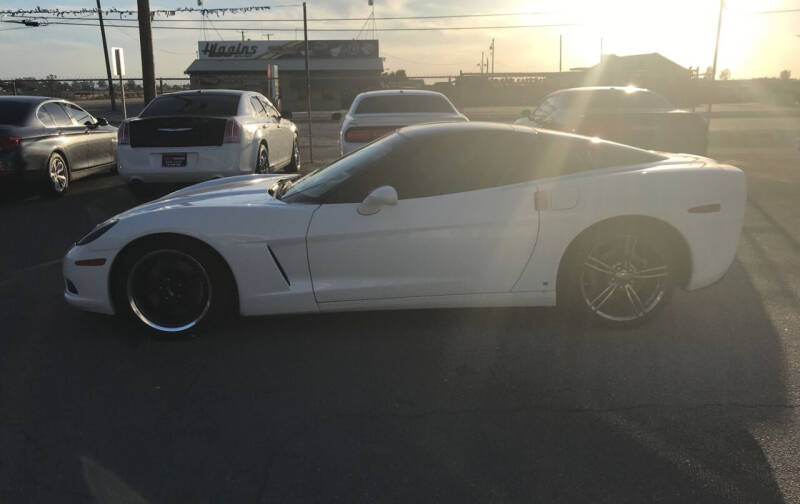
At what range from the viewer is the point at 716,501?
8.04 ft

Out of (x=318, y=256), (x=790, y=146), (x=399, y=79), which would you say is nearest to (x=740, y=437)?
(x=318, y=256)

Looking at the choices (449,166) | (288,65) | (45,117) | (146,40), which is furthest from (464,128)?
(288,65)

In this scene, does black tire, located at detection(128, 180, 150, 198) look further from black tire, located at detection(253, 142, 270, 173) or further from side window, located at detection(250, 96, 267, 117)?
side window, located at detection(250, 96, 267, 117)

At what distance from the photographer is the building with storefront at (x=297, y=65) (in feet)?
Result: 155

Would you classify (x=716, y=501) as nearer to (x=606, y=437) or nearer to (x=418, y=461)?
(x=606, y=437)

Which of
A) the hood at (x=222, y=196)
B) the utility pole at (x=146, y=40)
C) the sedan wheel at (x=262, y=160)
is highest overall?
the utility pole at (x=146, y=40)

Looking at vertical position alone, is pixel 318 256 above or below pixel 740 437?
above

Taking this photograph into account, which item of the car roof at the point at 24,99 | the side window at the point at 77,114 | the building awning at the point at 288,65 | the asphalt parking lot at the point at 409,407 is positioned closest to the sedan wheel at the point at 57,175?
the car roof at the point at 24,99

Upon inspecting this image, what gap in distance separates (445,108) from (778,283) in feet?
19.9

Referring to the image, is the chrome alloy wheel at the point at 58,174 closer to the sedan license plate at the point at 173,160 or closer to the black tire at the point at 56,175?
the black tire at the point at 56,175

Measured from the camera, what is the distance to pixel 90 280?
399cm

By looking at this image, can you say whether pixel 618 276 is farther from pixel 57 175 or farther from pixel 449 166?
pixel 57 175

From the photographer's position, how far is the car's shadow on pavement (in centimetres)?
258

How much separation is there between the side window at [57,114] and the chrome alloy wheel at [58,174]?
62 cm
